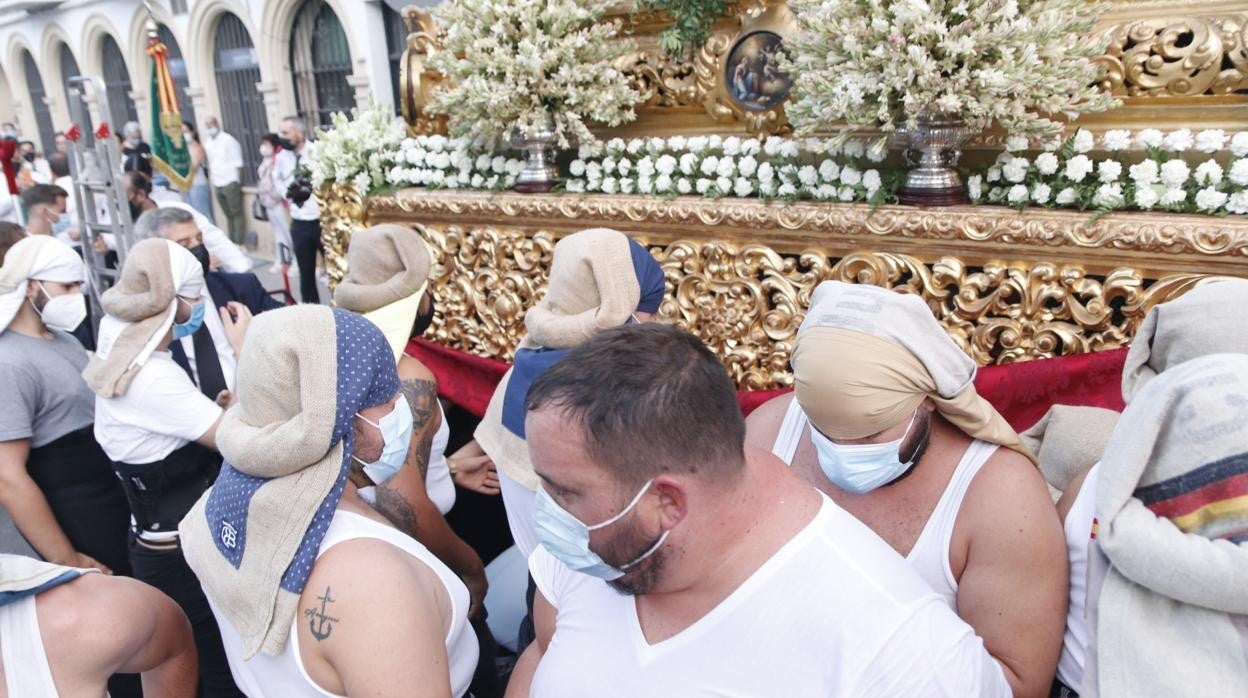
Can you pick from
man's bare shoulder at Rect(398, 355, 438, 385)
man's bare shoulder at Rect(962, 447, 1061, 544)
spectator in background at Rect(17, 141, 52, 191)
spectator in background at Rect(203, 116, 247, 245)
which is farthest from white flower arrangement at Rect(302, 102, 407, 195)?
spectator in background at Rect(203, 116, 247, 245)

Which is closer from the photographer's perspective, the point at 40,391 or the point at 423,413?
the point at 423,413

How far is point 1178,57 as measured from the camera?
2453 mm

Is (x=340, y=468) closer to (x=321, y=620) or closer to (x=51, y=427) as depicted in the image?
(x=321, y=620)

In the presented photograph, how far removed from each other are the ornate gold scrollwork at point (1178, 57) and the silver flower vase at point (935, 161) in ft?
1.64

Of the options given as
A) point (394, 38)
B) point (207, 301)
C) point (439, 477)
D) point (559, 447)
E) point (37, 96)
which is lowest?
point (439, 477)

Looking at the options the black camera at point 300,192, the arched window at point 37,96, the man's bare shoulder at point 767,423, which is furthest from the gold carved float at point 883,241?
the arched window at point 37,96

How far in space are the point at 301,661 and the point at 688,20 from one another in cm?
271

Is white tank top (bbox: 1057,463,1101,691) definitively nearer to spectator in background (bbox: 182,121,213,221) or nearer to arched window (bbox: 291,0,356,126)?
arched window (bbox: 291,0,356,126)

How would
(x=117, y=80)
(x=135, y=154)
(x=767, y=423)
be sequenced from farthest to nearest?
(x=117, y=80), (x=135, y=154), (x=767, y=423)

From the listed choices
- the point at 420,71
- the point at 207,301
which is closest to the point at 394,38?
the point at 420,71

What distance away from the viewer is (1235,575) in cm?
98

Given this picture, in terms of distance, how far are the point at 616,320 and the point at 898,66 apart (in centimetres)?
112

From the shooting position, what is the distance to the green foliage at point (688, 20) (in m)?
3.23

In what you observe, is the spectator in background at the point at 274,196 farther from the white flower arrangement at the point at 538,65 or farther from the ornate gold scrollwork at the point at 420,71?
the white flower arrangement at the point at 538,65
